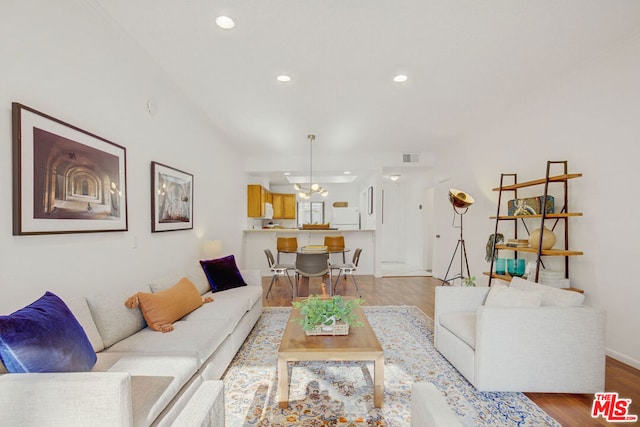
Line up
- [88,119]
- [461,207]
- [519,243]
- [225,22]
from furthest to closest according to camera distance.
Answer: [461,207]
[519,243]
[225,22]
[88,119]

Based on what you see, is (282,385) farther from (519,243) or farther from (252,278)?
(519,243)

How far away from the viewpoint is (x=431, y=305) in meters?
4.05

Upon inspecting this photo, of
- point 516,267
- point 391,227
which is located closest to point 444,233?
point 516,267

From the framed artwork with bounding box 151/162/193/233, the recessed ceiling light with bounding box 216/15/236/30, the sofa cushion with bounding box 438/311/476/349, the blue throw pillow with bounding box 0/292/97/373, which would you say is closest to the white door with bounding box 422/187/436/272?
the sofa cushion with bounding box 438/311/476/349

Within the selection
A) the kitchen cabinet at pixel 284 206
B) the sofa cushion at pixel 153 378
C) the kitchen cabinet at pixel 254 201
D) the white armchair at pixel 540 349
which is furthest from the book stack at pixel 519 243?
the kitchen cabinet at pixel 284 206

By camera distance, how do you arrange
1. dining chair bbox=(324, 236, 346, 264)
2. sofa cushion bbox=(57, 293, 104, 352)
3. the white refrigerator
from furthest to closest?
the white refrigerator < dining chair bbox=(324, 236, 346, 264) < sofa cushion bbox=(57, 293, 104, 352)

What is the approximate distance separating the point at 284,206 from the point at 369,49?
6.66 meters

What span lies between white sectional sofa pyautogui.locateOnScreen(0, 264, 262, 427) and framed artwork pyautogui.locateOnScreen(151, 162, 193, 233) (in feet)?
1.98

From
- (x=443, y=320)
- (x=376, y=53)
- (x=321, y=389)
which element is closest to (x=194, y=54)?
(x=376, y=53)

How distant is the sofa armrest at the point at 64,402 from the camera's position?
0.99 m

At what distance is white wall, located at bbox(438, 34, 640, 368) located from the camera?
7.57 ft

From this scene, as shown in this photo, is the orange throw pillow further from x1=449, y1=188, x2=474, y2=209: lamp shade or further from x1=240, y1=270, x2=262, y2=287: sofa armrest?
x1=449, y1=188, x2=474, y2=209: lamp shade

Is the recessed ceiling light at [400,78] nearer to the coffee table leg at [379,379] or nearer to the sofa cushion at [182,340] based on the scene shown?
the coffee table leg at [379,379]

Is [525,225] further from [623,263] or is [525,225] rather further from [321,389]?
[321,389]
